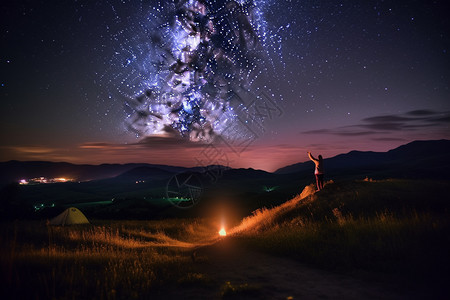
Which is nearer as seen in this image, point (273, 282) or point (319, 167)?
point (273, 282)

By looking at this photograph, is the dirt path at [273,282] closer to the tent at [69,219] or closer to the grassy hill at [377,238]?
the grassy hill at [377,238]

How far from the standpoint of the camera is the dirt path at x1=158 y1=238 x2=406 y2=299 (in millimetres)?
5188

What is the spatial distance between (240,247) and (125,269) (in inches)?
209

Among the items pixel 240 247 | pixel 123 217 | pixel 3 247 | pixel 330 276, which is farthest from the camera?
pixel 123 217

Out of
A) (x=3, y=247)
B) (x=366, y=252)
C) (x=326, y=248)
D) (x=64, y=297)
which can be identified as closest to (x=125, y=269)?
(x=64, y=297)

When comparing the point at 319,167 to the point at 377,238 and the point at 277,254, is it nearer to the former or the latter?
the point at 377,238

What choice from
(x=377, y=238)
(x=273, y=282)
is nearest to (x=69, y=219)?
(x=273, y=282)

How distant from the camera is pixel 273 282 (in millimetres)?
6023

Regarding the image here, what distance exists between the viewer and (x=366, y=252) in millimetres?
7449

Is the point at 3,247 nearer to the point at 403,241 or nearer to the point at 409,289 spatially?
the point at 409,289

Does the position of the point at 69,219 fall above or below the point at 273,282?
above

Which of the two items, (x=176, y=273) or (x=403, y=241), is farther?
(x=403, y=241)

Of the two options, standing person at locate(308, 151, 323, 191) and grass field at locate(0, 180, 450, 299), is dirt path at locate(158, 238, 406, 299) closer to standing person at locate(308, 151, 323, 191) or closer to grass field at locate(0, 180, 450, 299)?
grass field at locate(0, 180, 450, 299)

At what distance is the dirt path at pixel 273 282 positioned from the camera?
17.0 ft
